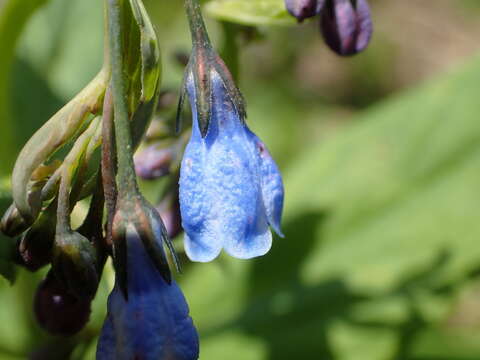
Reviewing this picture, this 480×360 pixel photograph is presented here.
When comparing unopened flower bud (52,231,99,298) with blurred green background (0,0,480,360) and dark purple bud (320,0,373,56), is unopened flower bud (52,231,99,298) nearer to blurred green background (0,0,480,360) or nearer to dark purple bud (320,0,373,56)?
dark purple bud (320,0,373,56)

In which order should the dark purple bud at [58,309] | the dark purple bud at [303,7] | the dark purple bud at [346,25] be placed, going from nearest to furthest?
the dark purple bud at [58,309]
the dark purple bud at [303,7]
the dark purple bud at [346,25]

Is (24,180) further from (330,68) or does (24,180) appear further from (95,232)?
(330,68)

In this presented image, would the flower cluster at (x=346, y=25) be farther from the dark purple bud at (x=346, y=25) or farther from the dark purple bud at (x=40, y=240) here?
the dark purple bud at (x=40, y=240)

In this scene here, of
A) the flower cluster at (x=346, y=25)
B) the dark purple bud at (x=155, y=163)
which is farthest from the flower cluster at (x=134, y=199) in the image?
the dark purple bud at (x=155, y=163)

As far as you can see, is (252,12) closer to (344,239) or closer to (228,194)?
(228,194)

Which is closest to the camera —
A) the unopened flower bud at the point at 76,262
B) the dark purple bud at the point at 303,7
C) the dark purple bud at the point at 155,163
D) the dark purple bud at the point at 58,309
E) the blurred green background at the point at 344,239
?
the unopened flower bud at the point at 76,262

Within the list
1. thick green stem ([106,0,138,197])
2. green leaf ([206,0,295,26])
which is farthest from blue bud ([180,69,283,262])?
green leaf ([206,0,295,26])
